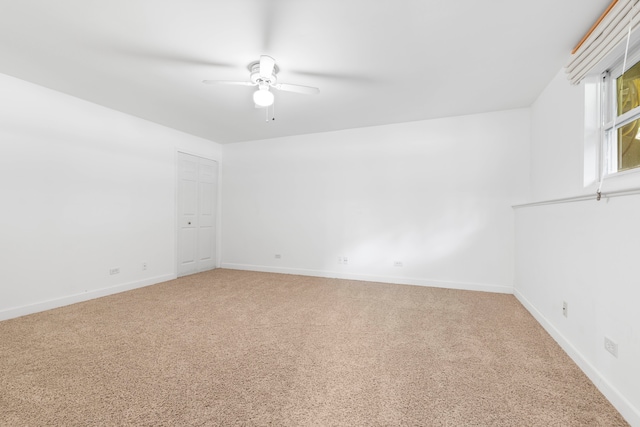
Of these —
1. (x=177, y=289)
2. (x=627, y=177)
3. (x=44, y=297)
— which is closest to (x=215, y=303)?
(x=177, y=289)

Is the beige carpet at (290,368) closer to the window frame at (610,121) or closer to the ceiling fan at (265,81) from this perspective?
the window frame at (610,121)

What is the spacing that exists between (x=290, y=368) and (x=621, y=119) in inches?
117

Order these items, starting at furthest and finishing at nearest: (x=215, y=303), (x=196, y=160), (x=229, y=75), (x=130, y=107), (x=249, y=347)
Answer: (x=196, y=160) < (x=130, y=107) < (x=215, y=303) < (x=229, y=75) < (x=249, y=347)

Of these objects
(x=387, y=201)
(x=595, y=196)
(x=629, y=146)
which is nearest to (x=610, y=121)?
(x=629, y=146)

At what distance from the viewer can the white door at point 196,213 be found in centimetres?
485

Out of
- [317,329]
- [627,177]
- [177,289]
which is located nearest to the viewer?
[627,177]

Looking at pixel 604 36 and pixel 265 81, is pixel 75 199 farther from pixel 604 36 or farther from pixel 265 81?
pixel 604 36

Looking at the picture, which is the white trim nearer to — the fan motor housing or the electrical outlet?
the electrical outlet

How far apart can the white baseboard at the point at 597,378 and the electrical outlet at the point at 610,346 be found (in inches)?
7.4

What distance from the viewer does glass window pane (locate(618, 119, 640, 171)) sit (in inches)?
73.2

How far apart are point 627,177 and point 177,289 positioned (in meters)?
4.90

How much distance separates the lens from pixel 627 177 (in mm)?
1846

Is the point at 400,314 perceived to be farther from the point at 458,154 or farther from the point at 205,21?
the point at 205,21

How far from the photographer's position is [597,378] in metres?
1.72
